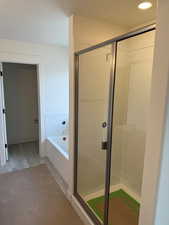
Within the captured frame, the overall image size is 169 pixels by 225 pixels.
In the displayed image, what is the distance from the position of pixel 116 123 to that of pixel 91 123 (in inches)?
13.9

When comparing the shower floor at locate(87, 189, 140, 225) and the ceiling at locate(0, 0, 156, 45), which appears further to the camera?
the shower floor at locate(87, 189, 140, 225)

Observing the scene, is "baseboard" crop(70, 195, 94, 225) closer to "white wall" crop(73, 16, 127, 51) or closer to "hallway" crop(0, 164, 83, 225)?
"hallway" crop(0, 164, 83, 225)

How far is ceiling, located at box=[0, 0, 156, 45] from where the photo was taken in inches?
62.2

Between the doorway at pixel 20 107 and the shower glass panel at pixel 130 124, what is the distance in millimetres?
2209

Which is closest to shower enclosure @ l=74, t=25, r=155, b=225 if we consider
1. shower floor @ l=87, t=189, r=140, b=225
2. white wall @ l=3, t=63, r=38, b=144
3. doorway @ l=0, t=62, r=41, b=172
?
shower floor @ l=87, t=189, r=140, b=225

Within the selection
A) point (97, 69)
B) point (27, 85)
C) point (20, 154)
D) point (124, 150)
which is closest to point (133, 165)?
point (124, 150)

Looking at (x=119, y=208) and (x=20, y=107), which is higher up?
(x=20, y=107)

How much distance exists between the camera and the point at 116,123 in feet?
6.95

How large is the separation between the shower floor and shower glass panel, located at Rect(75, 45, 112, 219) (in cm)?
13

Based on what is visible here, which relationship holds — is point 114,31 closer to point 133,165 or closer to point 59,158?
point 133,165

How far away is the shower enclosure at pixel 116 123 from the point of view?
6.57 ft

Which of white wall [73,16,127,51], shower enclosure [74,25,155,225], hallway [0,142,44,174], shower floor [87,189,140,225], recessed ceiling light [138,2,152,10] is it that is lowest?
shower floor [87,189,140,225]

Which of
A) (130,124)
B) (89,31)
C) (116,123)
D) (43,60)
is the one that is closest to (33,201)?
(116,123)

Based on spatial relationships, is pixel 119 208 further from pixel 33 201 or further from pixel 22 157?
pixel 22 157
